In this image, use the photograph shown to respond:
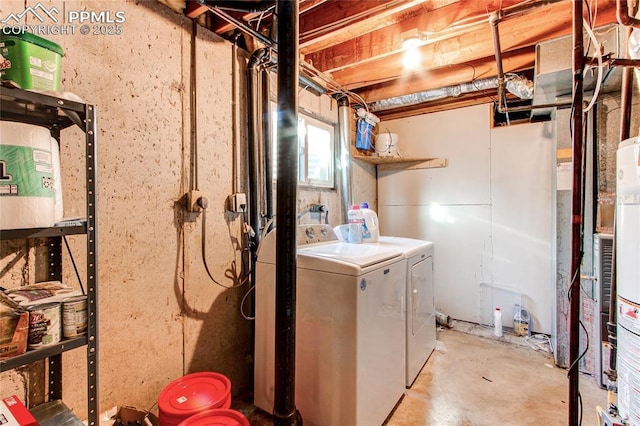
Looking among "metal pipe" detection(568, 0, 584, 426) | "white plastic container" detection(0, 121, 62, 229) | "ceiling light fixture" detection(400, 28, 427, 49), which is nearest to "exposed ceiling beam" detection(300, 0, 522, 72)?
"ceiling light fixture" detection(400, 28, 427, 49)

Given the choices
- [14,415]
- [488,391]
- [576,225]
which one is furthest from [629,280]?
[14,415]

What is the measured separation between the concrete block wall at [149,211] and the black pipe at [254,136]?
0.34 ft

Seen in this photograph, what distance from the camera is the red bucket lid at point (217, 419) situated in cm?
129

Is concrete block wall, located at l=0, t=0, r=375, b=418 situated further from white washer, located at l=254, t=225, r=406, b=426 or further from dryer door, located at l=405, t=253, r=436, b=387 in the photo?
dryer door, located at l=405, t=253, r=436, b=387

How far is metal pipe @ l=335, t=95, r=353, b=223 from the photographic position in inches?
114

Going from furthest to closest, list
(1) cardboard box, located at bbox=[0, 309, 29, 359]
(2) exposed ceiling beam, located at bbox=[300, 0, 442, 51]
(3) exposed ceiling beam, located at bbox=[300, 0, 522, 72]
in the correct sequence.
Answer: (3) exposed ceiling beam, located at bbox=[300, 0, 522, 72] → (2) exposed ceiling beam, located at bbox=[300, 0, 442, 51] → (1) cardboard box, located at bbox=[0, 309, 29, 359]

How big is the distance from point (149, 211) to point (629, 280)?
203 centimetres

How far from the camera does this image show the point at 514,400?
1939 mm

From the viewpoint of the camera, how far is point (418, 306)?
2148 millimetres

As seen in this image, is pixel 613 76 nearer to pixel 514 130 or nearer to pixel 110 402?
pixel 514 130

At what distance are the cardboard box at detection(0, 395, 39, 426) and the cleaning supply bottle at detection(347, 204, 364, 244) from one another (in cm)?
180

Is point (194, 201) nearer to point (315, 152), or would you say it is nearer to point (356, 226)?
point (356, 226)

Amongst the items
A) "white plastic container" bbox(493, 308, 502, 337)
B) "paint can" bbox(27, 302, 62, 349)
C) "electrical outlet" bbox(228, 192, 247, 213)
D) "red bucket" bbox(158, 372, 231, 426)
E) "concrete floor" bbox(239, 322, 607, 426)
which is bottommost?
"concrete floor" bbox(239, 322, 607, 426)

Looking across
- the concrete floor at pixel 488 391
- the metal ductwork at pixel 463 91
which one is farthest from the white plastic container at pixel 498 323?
the metal ductwork at pixel 463 91
